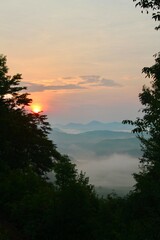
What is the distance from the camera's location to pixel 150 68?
49.5ft

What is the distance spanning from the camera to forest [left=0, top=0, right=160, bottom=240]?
13469mm

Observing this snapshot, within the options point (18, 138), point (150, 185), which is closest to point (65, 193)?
point (150, 185)

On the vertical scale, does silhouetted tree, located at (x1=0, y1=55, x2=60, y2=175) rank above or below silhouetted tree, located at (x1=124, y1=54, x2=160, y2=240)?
above

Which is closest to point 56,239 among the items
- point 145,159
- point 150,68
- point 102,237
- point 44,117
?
point 102,237

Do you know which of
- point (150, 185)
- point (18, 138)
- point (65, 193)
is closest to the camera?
point (150, 185)

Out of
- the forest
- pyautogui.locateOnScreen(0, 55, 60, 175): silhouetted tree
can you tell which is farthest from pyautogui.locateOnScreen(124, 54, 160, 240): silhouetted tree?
pyautogui.locateOnScreen(0, 55, 60, 175): silhouetted tree

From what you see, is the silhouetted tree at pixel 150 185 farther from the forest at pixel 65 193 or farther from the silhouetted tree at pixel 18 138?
the silhouetted tree at pixel 18 138

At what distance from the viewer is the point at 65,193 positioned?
71.5ft

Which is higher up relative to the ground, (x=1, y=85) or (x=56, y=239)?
(x=1, y=85)

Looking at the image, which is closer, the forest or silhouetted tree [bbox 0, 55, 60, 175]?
the forest

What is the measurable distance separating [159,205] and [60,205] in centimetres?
953

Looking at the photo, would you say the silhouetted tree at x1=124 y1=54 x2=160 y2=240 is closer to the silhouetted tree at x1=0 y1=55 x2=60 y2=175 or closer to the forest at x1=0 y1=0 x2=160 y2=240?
the forest at x1=0 y1=0 x2=160 y2=240

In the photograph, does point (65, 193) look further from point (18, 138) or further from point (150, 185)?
point (18, 138)

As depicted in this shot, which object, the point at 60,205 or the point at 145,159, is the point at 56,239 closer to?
the point at 60,205
